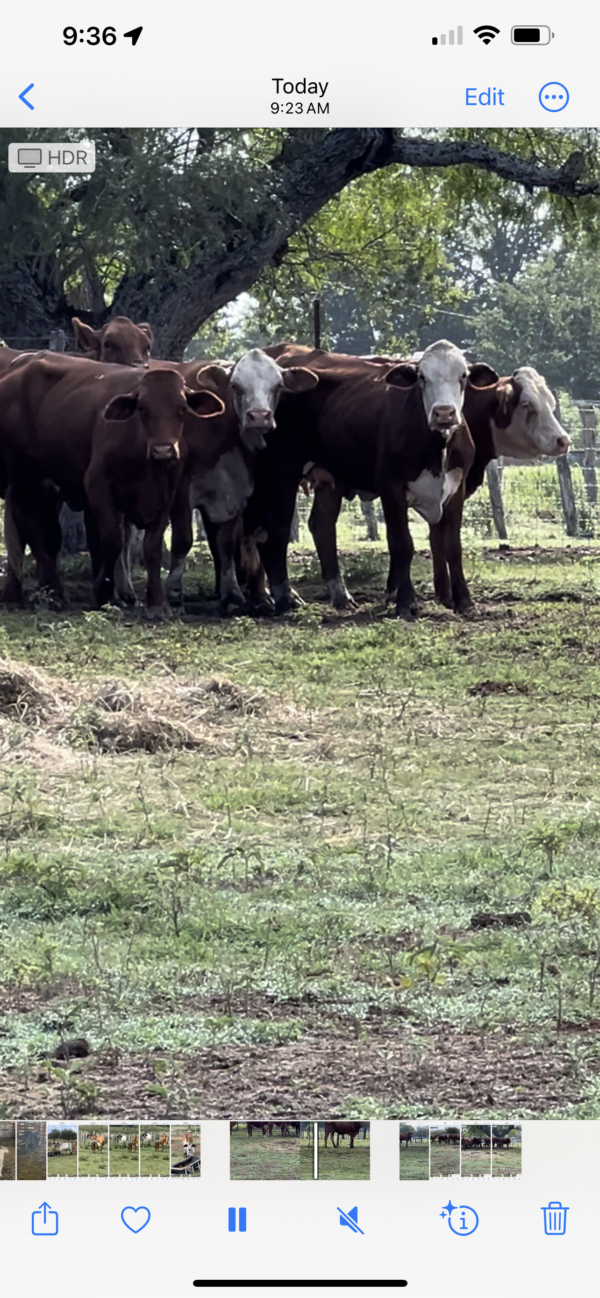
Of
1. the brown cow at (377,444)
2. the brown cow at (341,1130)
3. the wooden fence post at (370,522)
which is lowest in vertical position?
the wooden fence post at (370,522)

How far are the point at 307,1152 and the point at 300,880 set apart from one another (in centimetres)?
327

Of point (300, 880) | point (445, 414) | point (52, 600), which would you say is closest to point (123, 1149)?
point (300, 880)

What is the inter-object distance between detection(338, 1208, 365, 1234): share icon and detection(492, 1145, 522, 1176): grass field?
207mm

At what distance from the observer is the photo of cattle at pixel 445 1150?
9.37ft

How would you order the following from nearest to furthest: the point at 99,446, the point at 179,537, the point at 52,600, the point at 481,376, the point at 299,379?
the point at 99,446 < the point at 52,600 < the point at 179,537 < the point at 299,379 < the point at 481,376

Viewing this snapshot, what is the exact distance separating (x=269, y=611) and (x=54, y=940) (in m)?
9.26

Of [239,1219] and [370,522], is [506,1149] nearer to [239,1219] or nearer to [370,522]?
[239,1219]

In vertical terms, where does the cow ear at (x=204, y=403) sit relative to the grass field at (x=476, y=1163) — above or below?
above

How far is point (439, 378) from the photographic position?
558 inches

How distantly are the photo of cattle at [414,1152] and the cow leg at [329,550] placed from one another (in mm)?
12160
